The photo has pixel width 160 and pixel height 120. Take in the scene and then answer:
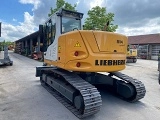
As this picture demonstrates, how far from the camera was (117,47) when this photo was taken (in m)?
4.81

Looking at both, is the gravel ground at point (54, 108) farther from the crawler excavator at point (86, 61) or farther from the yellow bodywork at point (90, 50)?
the yellow bodywork at point (90, 50)

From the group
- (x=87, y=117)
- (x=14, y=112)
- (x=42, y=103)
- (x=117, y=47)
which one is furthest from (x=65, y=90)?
(x=117, y=47)

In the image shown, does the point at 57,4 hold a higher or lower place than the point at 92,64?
higher

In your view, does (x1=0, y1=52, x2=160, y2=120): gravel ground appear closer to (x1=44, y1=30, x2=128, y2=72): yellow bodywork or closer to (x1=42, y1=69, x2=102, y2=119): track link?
(x1=42, y1=69, x2=102, y2=119): track link

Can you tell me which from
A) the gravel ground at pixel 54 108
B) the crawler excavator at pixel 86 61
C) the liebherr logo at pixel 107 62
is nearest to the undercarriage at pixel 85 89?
the crawler excavator at pixel 86 61

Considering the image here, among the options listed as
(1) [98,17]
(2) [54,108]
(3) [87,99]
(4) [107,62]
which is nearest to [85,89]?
(3) [87,99]

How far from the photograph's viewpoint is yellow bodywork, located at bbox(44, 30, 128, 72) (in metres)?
4.41

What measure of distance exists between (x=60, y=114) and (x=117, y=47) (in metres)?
2.34

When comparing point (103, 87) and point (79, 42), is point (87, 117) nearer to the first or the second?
point (79, 42)

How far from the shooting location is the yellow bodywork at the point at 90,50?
4414mm

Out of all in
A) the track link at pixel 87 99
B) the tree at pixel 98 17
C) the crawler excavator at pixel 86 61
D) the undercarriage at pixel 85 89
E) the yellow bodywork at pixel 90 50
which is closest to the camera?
the track link at pixel 87 99

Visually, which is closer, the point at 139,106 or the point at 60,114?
the point at 60,114

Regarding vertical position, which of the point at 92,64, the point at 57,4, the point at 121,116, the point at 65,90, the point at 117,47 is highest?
the point at 57,4

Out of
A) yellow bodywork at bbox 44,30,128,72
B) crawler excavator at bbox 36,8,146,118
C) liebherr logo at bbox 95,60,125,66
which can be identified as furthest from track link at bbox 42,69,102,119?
liebherr logo at bbox 95,60,125,66
